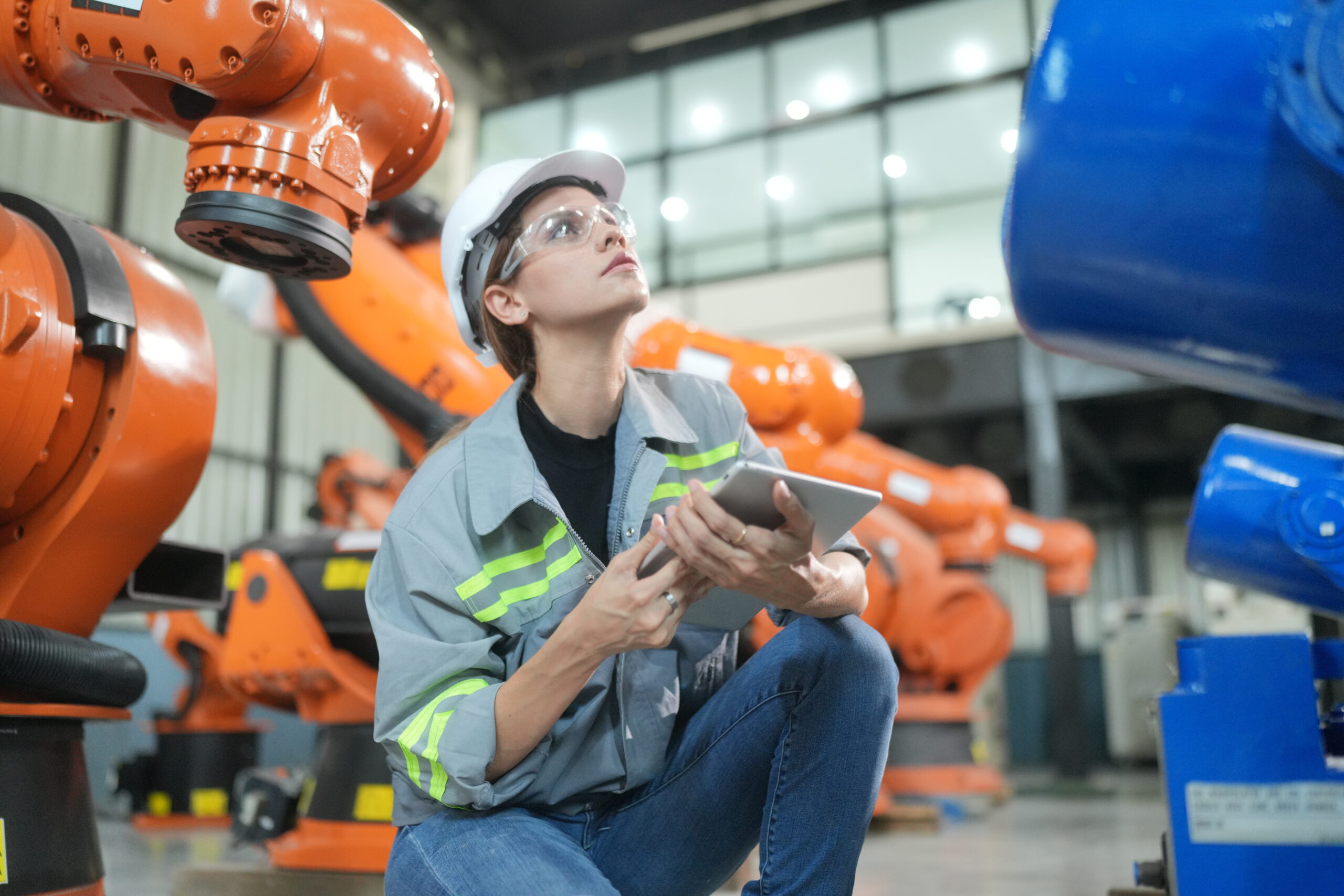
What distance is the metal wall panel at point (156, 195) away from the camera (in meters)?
10.4

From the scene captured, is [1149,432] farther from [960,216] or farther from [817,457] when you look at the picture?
[817,457]

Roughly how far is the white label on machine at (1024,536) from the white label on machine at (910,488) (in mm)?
1654

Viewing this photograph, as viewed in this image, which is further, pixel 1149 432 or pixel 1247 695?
pixel 1149 432

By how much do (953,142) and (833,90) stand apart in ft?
5.34

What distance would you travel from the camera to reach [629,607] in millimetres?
1211

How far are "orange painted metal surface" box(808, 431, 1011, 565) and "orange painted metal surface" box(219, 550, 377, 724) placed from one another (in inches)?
124

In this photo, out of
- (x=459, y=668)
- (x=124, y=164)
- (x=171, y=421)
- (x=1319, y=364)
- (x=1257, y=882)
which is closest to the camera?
(x=1319, y=364)

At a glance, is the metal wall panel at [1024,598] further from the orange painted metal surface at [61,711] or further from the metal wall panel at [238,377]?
the orange painted metal surface at [61,711]

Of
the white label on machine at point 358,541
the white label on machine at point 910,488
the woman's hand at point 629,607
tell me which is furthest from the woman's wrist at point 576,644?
the white label on machine at point 910,488

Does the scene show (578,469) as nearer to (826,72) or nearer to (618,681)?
(618,681)

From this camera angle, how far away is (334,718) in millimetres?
2896

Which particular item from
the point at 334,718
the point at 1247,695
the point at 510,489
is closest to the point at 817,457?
the point at 334,718

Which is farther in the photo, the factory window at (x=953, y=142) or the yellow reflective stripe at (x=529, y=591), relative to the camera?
the factory window at (x=953, y=142)

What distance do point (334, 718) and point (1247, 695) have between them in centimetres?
225
